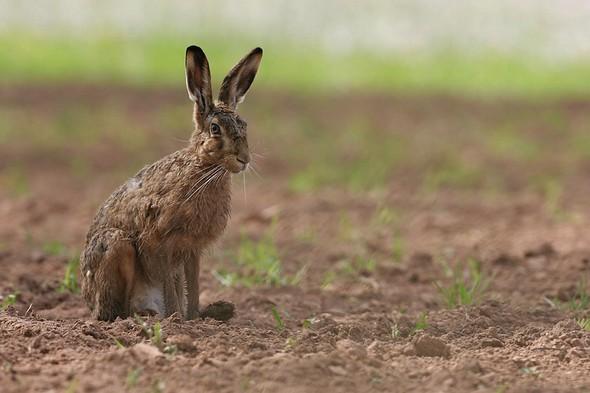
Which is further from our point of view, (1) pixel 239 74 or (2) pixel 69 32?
(2) pixel 69 32

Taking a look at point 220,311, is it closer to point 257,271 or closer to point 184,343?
point 184,343

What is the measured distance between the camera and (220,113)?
19.6 feet

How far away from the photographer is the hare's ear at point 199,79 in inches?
237

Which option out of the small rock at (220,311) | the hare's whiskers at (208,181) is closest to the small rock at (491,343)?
the small rock at (220,311)

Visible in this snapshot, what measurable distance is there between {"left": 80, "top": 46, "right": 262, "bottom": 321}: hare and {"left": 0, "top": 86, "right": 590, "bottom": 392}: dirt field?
375 millimetres

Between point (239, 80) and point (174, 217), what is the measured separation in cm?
82

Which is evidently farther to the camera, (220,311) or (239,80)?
(239,80)

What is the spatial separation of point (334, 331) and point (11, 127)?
8.86 metres

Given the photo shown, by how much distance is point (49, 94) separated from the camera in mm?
15742

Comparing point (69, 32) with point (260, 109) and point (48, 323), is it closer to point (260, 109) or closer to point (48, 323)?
point (260, 109)

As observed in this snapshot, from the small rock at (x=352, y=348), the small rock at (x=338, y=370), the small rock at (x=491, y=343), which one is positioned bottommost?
the small rock at (x=491, y=343)

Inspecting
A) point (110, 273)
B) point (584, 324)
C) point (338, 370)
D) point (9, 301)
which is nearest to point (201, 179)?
point (110, 273)

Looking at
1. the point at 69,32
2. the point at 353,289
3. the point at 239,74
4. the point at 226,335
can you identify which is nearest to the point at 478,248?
the point at 353,289

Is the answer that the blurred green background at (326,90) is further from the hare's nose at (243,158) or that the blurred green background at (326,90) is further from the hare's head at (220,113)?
the hare's nose at (243,158)
